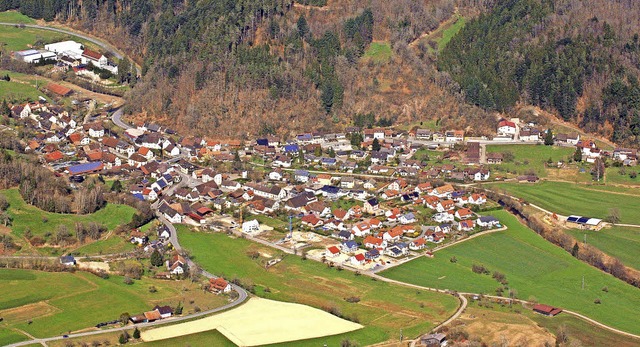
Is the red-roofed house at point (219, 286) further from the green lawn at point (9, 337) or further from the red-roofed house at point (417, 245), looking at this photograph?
the red-roofed house at point (417, 245)

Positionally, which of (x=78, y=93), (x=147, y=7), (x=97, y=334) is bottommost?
(x=97, y=334)

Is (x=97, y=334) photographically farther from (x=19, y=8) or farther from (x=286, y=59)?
(x=19, y=8)

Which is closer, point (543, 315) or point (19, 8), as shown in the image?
point (543, 315)

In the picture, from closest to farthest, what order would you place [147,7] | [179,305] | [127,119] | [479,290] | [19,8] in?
[179,305] → [479,290] → [127,119] → [147,7] → [19,8]

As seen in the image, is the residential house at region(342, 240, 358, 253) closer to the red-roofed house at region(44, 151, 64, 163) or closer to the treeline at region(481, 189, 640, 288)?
the treeline at region(481, 189, 640, 288)

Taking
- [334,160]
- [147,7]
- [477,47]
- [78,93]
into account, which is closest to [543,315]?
[334,160]

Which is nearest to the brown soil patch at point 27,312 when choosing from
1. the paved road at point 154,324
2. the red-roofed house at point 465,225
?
the paved road at point 154,324

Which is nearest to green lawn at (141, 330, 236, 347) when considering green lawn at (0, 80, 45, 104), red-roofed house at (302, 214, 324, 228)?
red-roofed house at (302, 214, 324, 228)
